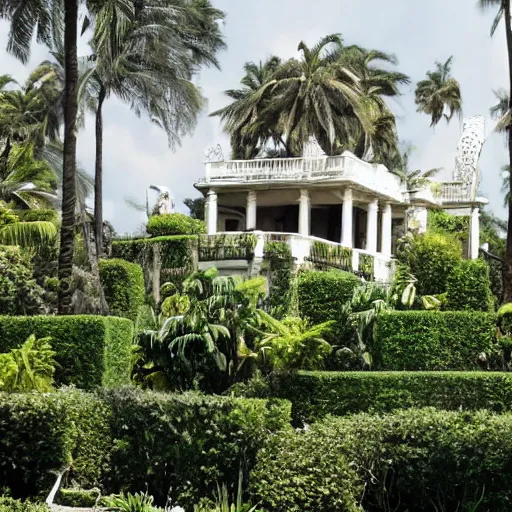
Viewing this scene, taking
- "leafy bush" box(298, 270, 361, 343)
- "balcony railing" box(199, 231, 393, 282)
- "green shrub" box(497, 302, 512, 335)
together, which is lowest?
"green shrub" box(497, 302, 512, 335)

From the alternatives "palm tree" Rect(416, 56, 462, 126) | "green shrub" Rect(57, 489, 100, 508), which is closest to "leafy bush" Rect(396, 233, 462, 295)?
"green shrub" Rect(57, 489, 100, 508)

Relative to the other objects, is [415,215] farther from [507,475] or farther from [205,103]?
[507,475]

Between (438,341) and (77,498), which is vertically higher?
(438,341)

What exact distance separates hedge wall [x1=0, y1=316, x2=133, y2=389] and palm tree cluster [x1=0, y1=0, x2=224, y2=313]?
155 cm

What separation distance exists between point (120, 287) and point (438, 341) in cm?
959

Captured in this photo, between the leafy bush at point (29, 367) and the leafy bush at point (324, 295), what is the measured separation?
7180 millimetres

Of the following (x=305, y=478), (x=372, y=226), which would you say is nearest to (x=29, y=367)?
(x=305, y=478)

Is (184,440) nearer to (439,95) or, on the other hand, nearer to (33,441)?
(33,441)

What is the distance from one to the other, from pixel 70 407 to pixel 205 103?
1808cm

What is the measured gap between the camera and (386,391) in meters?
19.3

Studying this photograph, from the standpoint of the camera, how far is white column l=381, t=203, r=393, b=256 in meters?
36.5

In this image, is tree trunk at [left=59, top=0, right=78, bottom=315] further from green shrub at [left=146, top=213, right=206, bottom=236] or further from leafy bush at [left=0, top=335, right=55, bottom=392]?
green shrub at [left=146, top=213, right=206, bottom=236]

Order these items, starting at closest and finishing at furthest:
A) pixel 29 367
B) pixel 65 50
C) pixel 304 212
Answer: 1. pixel 29 367
2. pixel 65 50
3. pixel 304 212

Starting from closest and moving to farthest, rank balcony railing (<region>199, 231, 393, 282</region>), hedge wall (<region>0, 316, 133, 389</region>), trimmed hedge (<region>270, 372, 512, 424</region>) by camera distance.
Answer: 1. trimmed hedge (<region>270, 372, 512, 424</region>)
2. hedge wall (<region>0, 316, 133, 389</region>)
3. balcony railing (<region>199, 231, 393, 282</region>)
